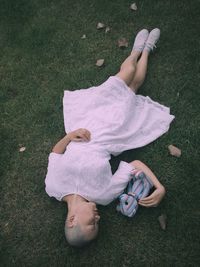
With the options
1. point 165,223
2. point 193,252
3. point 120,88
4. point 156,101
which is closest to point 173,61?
point 156,101

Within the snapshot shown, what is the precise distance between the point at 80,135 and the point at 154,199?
3.61 ft

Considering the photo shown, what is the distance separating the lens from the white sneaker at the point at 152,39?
4832 mm

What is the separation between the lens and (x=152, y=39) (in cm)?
485

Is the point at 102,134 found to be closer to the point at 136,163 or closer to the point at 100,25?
the point at 136,163

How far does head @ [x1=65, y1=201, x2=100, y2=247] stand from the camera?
3514mm

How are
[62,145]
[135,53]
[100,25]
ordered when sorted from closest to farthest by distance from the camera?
1. [62,145]
2. [135,53]
3. [100,25]

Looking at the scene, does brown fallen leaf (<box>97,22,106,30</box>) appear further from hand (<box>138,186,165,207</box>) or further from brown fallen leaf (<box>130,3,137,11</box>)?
hand (<box>138,186,165,207</box>)

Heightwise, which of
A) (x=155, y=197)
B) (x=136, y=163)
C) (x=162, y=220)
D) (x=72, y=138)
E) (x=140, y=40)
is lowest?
(x=162, y=220)

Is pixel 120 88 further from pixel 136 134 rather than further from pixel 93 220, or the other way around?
pixel 93 220

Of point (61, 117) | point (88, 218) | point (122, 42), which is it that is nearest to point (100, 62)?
point (122, 42)

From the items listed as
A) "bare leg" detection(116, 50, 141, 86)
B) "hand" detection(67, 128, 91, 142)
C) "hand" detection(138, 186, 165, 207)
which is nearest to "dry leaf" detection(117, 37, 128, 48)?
"bare leg" detection(116, 50, 141, 86)

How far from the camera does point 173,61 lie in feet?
15.8

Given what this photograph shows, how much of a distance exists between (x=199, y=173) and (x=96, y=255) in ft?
4.88

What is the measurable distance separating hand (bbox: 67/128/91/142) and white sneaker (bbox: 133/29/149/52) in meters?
1.59
